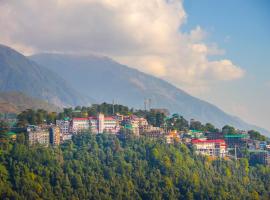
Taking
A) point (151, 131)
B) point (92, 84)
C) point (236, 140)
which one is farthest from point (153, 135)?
point (92, 84)

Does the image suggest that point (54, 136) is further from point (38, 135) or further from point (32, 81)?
point (32, 81)

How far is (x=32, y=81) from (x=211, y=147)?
95075 millimetres

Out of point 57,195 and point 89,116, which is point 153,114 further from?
point 57,195

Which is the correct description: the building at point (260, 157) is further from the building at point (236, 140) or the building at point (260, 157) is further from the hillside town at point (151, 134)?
the building at point (236, 140)

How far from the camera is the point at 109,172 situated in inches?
1319

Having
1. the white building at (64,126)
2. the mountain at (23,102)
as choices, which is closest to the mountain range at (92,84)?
the mountain at (23,102)

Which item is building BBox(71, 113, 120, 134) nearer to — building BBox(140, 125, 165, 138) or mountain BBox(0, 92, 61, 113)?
building BBox(140, 125, 165, 138)

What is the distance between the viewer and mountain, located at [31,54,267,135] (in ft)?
512

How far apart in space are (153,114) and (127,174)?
13215 millimetres

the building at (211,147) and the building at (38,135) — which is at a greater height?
the building at (38,135)

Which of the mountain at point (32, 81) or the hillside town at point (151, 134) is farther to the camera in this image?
the mountain at point (32, 81)

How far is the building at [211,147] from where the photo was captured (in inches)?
1650

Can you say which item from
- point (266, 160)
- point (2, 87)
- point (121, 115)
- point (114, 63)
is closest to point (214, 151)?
point (266, 160)

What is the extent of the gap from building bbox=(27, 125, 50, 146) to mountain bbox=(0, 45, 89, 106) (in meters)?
88.5
